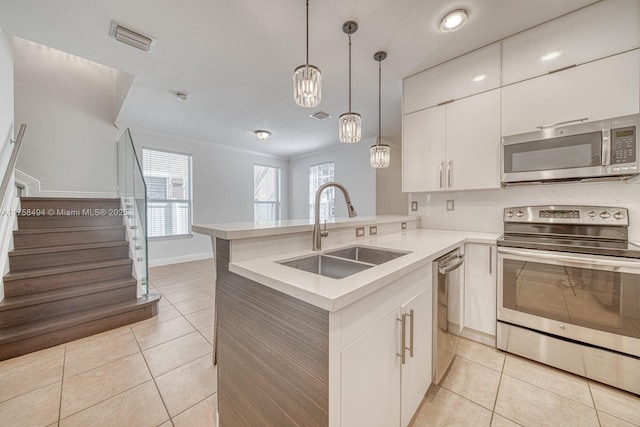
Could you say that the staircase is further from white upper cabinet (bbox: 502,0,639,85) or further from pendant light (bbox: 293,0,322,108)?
white upper cabinet (bbox: 502,0,639,85)

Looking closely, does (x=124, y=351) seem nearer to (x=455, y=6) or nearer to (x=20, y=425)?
(x=20, y=425)

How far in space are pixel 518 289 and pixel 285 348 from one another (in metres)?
1.92

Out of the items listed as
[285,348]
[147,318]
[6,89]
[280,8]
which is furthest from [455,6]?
[6,89]

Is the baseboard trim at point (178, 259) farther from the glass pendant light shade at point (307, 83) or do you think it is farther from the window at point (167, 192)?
the glass pendant light shade at point (307, 83)

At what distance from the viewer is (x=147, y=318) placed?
2.55 metres

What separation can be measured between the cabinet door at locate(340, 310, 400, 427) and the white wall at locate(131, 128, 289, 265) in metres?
4.96

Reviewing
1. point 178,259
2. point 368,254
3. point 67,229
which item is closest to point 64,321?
point 67,229

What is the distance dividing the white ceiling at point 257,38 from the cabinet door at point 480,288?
188 cm

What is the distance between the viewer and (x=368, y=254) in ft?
5.57

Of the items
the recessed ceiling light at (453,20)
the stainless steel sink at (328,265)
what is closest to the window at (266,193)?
the stainless steel sink at (328,265)

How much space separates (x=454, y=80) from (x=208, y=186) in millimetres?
4915

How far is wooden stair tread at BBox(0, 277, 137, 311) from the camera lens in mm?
2012

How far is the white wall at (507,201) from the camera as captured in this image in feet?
5.96

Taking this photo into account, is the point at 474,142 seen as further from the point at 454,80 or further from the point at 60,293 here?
the point at 60,293
